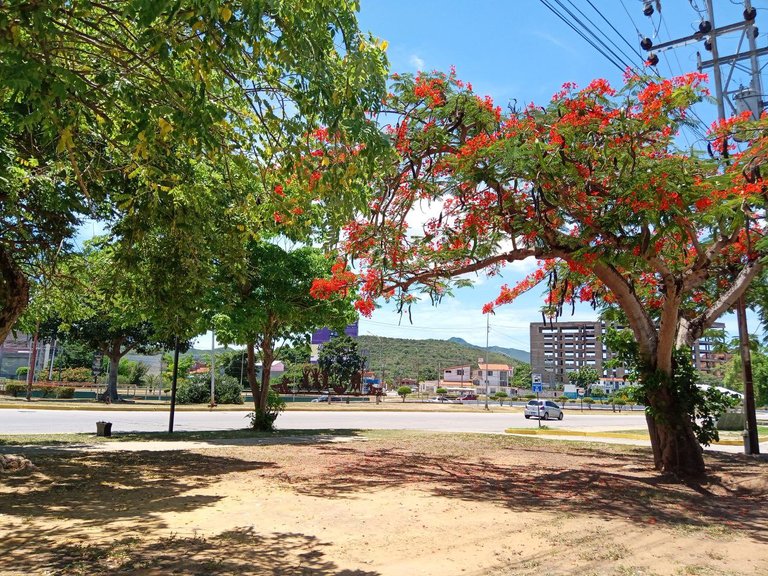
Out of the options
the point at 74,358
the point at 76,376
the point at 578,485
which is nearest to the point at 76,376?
the point at 76,376

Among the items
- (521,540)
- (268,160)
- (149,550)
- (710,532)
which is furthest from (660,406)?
(149,550)

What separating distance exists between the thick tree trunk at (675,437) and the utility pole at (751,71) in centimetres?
570

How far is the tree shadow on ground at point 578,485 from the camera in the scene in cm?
777

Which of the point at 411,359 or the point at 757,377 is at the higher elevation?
the point at 411,359

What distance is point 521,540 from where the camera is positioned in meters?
6.09

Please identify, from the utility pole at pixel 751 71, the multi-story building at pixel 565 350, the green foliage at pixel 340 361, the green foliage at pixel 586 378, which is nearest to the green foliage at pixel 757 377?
the utility pole at pixel 751 71

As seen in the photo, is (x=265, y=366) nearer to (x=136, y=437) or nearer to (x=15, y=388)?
(x=136, y=437)

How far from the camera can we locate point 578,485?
9875 millimetres

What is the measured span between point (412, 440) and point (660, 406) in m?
9.00

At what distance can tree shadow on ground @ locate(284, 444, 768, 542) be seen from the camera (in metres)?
7.77

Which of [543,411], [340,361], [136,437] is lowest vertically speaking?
[543,411]

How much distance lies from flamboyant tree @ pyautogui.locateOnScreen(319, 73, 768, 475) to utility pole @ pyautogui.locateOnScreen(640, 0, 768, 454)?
4.09 metres

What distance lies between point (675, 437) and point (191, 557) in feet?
30.2

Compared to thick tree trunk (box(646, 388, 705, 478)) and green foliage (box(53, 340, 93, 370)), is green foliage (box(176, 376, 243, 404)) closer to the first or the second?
green foliage (box(53, 340, 93, 370))
